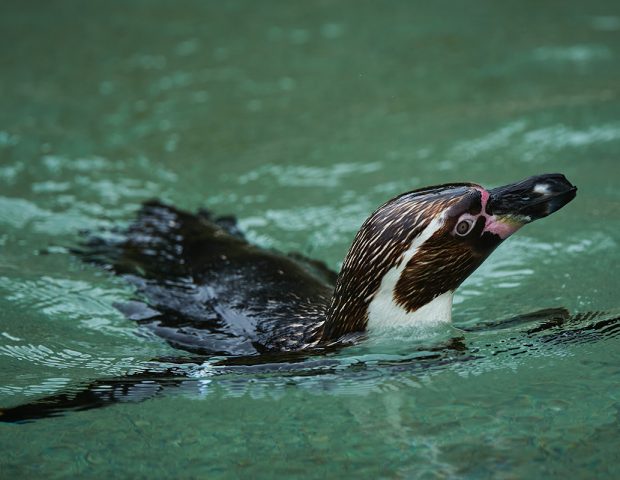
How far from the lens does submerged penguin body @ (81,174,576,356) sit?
440 cm

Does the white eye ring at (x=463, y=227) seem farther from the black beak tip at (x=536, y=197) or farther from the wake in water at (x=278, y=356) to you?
the wake in water at (x=278, y=356)

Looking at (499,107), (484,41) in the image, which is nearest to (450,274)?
(499,107)

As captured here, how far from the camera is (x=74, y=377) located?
486 centimetres

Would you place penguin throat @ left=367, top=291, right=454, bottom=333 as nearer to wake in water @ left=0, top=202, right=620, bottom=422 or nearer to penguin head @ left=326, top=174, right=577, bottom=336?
penguin head @ left=326, top=174, right=577, bottom=336

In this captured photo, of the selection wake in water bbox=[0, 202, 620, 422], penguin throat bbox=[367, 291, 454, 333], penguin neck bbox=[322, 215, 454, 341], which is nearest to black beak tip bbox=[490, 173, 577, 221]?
penguin neck bbox=[322, 215, 454, 341]

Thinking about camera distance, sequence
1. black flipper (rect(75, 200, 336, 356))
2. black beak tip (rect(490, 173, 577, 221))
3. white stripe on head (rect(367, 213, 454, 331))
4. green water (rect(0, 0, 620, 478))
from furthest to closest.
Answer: black flipper (rect(75, 200, 336, 356)) → white stripe on head (rect(367, 213, 454, 331)) → black beak tip (rect(490, 173, 577, 221)) → green water (rect(0, 0, 620, 478))

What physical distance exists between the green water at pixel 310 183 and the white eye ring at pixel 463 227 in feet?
2.33

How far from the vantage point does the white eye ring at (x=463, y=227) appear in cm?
438

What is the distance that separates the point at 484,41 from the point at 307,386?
24.3 ft

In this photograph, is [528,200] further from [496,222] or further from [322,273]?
[322,273]

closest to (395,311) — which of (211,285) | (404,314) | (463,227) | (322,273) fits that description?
(404,314)

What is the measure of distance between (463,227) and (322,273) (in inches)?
75.8

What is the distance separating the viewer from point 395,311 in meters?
4.61

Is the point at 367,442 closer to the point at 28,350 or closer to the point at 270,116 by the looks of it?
the point at 28,350
